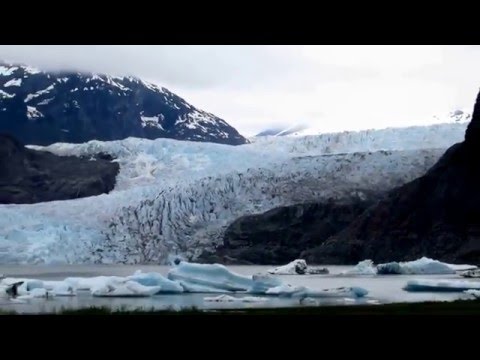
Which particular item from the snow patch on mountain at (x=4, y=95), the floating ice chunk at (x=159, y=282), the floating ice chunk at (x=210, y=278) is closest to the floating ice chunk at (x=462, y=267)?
the floating ice chunk at (x=210, y=278)

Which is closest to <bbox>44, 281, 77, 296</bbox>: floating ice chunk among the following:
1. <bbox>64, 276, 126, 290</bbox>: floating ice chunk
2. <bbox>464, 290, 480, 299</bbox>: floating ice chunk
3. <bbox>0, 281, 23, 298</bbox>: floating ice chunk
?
<bbox>64, 276, 126, 290</bbox>: floating ice chunk

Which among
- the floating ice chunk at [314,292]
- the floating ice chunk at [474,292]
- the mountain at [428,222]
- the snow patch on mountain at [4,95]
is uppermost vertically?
the snow patch on mountain at [4,95]

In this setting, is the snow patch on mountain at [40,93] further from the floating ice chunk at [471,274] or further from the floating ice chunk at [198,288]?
the floating ice chunk at [471,274]

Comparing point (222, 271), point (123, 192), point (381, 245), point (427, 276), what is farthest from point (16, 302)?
point (123, 192)

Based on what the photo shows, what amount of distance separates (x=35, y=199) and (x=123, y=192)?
6.09 feet

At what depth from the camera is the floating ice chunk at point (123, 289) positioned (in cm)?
717

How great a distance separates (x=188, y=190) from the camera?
1335cm

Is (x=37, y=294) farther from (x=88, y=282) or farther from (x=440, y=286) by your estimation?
(x=440, y=286)

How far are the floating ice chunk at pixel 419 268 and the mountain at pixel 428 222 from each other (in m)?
0.30

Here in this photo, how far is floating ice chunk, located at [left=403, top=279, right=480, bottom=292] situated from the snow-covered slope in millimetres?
4667

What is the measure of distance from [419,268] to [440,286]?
150 centimetres

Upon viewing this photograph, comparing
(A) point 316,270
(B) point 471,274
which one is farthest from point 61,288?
(B) point 471,274
